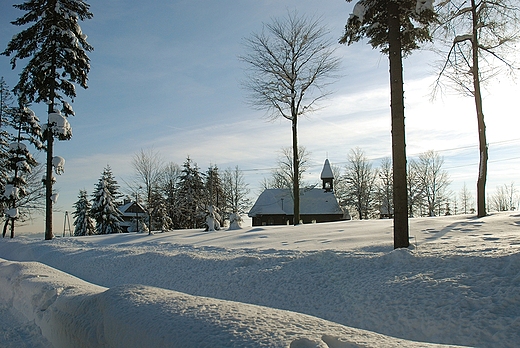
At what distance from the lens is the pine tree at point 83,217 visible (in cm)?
4862

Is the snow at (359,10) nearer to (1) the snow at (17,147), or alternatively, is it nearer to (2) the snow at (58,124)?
(2) the snow at (58,124)

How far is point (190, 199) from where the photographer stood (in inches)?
1909

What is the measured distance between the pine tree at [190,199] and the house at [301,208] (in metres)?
7.38

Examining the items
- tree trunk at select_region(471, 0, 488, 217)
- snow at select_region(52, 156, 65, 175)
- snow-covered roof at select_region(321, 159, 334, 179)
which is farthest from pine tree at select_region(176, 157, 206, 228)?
tree trunk at select_region(471, 0, 488, 217)

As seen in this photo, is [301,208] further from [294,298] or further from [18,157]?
[294,298]

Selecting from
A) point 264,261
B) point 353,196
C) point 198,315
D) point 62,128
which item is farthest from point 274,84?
point 353,196

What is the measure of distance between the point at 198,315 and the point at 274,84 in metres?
19.9

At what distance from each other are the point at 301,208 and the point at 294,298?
45541mm

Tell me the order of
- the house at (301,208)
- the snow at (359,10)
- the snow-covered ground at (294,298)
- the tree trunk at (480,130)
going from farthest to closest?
the house at (301,208) → the tree trunk at (480,130) → the snow at (359,10) → the snow-covered ground at (294,298)

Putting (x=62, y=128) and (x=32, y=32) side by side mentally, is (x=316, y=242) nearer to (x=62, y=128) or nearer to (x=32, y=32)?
(x=62, y=128)

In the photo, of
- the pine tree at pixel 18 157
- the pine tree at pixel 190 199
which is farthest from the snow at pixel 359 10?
the pine tree at pixel 190 199

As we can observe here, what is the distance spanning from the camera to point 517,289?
5.14m

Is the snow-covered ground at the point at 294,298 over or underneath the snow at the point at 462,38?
underneath

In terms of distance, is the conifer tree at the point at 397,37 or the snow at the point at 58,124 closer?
the conifer tree at the point at 397,37
